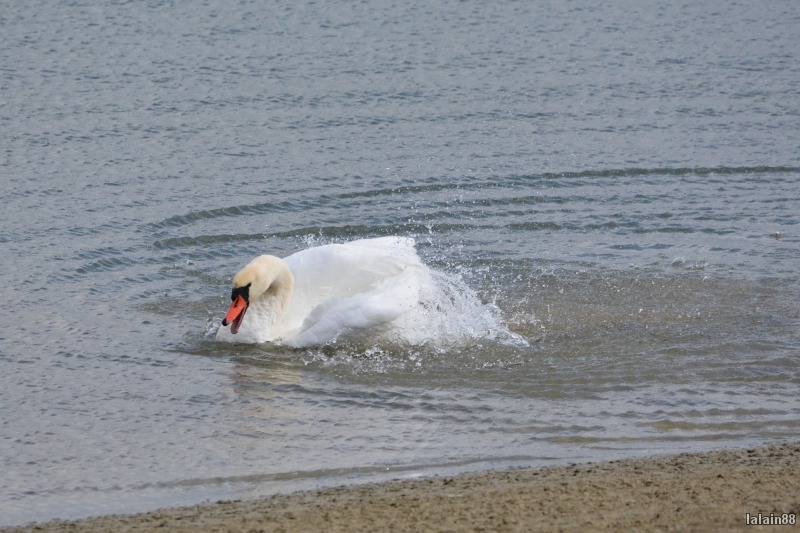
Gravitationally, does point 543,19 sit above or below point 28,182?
above

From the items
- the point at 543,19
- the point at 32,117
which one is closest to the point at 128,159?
the point at 32,117

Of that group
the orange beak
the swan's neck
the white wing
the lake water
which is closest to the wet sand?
the lake water

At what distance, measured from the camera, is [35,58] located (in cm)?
1895

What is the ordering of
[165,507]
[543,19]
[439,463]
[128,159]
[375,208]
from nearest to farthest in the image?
1. [165,507]
2. [439,463]
3. [375,208]
4. [128,159]
5. [543,19]

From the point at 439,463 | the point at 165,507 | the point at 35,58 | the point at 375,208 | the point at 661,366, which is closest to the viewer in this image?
the point at 165,507

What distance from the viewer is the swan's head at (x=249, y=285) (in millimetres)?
8492

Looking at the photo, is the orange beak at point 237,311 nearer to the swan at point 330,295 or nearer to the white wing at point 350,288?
the swan at point 330,295

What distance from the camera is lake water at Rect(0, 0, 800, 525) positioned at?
681 cm

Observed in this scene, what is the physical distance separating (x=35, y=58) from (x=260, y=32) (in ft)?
16.8

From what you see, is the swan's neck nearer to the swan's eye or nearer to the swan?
the swan

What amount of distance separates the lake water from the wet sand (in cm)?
37

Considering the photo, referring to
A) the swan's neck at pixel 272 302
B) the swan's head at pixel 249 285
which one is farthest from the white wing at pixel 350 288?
the swan's head at pixel 249 285

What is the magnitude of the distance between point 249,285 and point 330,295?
0.99 metres

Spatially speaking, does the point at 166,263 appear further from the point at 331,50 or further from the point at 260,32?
the point at 260,32
